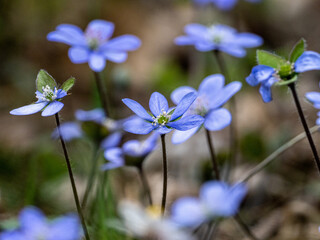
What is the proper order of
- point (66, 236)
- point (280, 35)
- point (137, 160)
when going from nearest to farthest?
point (66, 236)
point (137, 160)
point (280, 35)

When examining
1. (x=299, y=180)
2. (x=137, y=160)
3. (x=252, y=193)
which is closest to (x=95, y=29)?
(x=137, y=160)

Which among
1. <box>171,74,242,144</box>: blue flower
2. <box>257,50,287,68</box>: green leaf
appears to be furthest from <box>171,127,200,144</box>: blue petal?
<box>257,50,287,68</box>: green leaf

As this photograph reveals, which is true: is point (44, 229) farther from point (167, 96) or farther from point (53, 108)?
point (167, 96)

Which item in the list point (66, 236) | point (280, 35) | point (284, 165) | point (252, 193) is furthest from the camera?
point (280, 35)

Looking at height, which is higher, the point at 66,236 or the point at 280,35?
the point at 66,236

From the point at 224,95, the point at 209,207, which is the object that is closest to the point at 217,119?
the point at 224,95

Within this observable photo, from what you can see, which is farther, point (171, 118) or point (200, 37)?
point (200, 37)

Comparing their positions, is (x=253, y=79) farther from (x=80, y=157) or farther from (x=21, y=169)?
(x=21, y=169)

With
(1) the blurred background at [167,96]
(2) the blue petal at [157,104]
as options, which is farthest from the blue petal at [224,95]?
(1) the blurred background at [167,96]
